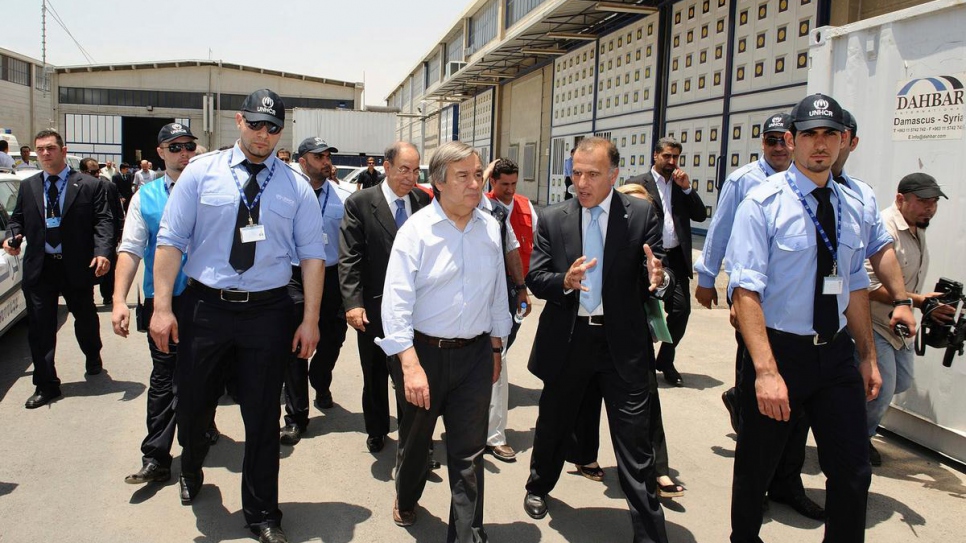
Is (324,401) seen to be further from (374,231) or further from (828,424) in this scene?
(828,424)

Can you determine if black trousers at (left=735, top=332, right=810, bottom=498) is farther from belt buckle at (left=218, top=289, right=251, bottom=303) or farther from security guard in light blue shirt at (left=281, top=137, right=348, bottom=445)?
security guard in light blue shirt at (left=281, top=137, right=348, bottom=445)

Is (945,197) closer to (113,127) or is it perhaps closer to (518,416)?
(518,416)

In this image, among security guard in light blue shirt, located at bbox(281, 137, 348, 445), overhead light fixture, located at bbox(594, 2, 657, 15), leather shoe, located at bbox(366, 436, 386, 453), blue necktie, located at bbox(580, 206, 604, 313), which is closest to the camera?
blue necktie, located at bbox(580, 206, 604, 313)

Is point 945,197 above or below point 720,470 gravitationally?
above

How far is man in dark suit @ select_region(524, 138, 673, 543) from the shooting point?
139 inches

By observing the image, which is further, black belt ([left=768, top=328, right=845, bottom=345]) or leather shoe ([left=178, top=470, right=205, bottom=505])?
leather shoe ([left=178, top=470, right=205, bottom=505])

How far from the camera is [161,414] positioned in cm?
445

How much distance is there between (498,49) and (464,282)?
960 inches

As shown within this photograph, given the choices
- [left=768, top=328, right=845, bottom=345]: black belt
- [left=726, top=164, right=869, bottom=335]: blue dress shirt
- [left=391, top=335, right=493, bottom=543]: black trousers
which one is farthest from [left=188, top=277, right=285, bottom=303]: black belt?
[left=768, top=328, right=845, bottom=345]: black belt

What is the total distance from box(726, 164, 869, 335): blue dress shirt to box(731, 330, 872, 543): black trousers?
0.12 meters

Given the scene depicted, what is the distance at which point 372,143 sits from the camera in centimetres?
2698

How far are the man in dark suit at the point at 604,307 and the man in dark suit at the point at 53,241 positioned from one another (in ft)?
13.2

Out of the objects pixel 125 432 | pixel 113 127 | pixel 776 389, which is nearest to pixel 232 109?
pixel 113 127

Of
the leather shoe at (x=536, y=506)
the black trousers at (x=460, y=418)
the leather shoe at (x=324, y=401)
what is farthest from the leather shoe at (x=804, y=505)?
the leather shoe at (x=324, y=401)
